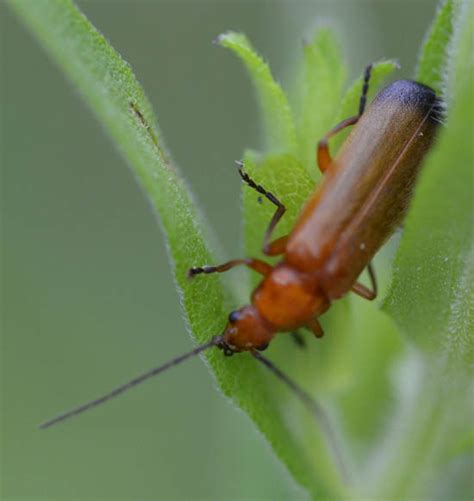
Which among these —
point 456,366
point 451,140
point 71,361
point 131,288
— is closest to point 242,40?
point 451,140

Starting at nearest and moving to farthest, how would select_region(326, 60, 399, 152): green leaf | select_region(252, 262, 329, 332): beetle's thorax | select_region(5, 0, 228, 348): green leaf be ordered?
1. select_region(5, 0, 228, 348): green leaf
2. select_region(326, 60, 399, 152): green leaf
3. select_region(252, 262, 329, 332): beetle's thorax

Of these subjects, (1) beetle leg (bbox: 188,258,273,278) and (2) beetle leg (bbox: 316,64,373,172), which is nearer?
(1) beetle leg (bbox: 188,258,273,278)

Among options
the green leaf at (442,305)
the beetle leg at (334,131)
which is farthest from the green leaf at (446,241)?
the beetle leg at (334,131)

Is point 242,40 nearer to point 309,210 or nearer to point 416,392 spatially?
point 309,210

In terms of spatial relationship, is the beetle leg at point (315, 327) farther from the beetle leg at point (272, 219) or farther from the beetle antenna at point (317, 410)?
the beetle leg at point (272, 219)

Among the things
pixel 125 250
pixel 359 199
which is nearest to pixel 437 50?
pixel 359 199

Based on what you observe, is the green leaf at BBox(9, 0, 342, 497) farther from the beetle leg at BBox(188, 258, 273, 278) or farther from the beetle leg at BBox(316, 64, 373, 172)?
the beetle leg at BBox(316, 64, 373, 172)

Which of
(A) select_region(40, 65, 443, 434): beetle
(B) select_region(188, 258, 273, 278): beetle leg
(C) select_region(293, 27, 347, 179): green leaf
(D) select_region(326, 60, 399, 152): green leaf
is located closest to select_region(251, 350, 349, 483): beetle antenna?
(A) select_region(40, 65, 443, 434): beetle

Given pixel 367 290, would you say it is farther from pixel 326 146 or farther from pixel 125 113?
pixel 125 113
